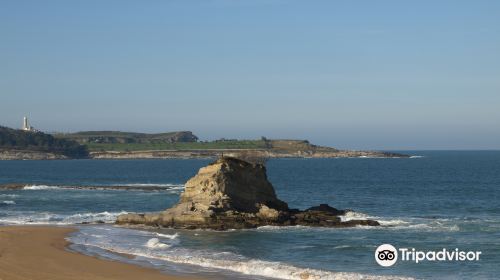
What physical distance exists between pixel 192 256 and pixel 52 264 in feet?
21.6

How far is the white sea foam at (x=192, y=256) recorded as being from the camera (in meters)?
30.1

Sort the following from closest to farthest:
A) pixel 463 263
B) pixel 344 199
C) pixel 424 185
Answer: pixel 463 263
pixel 344 199
pixel 424 185

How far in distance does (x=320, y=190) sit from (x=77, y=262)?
204 feet

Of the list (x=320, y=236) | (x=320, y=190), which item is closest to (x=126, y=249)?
(x=320, y=236)

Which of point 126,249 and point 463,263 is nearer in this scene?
point 463,263

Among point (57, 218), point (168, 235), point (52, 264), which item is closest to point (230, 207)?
point (168, 235)

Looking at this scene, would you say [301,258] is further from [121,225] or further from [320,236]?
[121,225]

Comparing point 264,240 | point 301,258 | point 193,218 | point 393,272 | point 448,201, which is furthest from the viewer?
point 448,201

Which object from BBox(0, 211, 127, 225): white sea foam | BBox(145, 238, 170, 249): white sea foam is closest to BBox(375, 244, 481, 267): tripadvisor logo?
BBox(145, 238, 170, 249): white sea foam

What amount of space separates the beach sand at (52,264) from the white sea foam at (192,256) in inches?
90.6

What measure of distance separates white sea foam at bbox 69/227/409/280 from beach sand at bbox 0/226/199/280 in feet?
7.55

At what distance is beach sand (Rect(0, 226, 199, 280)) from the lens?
29.3m

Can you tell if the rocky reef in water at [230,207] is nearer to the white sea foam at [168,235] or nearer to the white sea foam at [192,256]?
the white sea foam at [168,235]

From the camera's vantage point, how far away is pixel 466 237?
43.7 m
